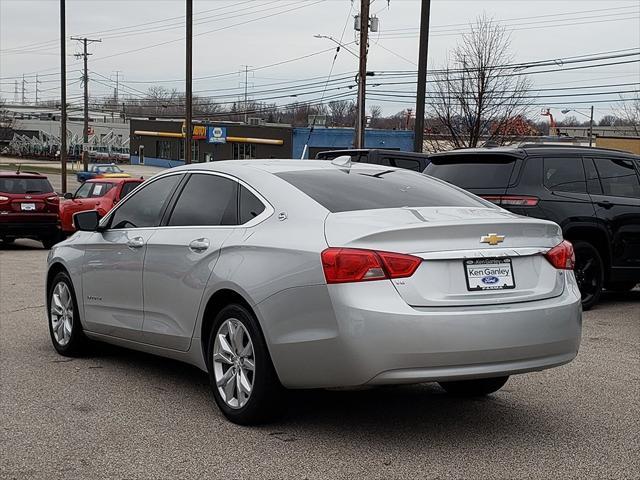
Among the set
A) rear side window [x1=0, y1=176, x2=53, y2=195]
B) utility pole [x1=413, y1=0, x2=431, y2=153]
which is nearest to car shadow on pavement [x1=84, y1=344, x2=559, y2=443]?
rear side window [x1=0, y1=176, x2=53, y2=195]

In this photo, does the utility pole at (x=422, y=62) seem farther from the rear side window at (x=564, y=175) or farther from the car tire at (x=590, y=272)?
the car tire at (x=590, y=272)

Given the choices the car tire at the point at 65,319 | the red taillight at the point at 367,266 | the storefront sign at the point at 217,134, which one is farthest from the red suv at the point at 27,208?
the storefront sign at the point at 217,134

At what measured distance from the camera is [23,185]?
64.3 feet

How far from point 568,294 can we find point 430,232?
3.35ft

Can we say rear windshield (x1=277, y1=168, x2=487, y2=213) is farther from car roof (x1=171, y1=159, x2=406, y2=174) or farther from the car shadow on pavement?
the car shadow on pavement

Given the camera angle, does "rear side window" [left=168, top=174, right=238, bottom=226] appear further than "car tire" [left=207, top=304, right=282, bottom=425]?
Yes

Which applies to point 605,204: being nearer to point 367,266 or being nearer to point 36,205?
point 367,266

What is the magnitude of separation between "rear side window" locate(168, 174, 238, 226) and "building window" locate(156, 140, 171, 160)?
278 ft

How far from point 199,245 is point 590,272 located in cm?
653

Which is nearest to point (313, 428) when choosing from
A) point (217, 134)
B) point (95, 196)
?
point (95, 196)

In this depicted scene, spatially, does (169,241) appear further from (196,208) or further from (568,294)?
(568,294)

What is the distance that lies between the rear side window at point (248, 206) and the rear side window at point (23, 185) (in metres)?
14.8

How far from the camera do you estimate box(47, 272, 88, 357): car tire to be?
295 inches

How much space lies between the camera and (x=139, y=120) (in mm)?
92875
